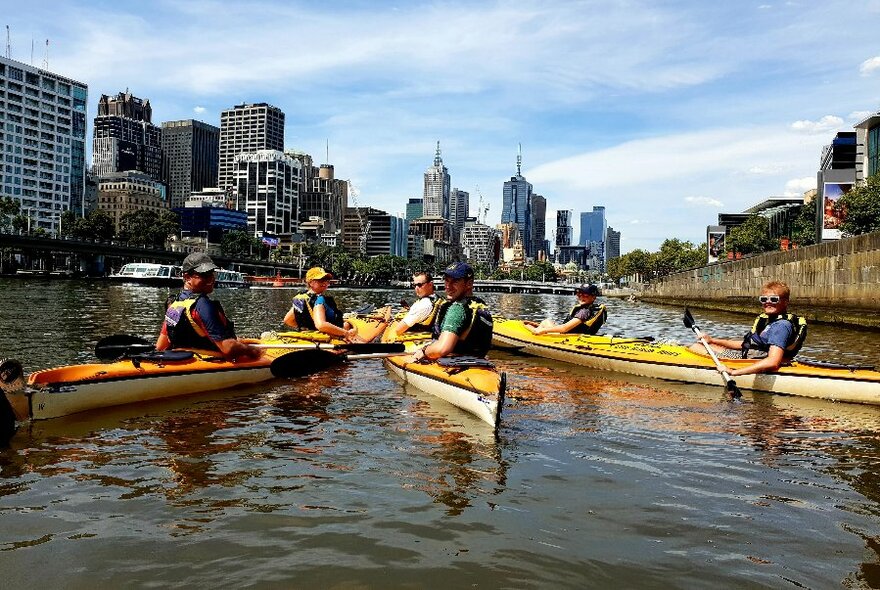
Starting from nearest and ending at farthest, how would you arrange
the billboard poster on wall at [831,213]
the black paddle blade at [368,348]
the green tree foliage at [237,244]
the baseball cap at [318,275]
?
the black paddle blade at [368,348] → the baseball cap at [318,275] → the billboard poster on wall at [831,213] → the green tree foliage at [237,244]

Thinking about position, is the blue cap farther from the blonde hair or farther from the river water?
the blonde hair

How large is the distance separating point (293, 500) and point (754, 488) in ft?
15.4

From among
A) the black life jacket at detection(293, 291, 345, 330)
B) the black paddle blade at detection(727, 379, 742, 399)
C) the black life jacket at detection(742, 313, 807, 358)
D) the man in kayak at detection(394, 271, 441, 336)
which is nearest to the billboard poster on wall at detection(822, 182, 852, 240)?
the black life jacket at detection(742, 313, 807, 358)

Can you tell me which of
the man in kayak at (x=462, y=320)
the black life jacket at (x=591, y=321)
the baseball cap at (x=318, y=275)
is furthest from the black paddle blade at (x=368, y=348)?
the black life jacket at (x=591, y=321)

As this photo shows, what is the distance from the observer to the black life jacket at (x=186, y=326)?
1087 cm

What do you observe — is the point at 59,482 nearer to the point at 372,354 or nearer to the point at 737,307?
the point at 372,354

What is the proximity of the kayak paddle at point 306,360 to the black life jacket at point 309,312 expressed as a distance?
145 centimetres

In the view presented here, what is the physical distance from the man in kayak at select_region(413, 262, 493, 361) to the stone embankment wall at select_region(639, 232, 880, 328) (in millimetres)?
26160

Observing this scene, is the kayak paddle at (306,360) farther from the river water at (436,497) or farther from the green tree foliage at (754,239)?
the green tree foliage at (754,239)

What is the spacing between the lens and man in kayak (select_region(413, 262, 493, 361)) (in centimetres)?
1030

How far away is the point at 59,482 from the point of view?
6.76 m

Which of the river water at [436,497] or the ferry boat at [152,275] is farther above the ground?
the ferry boat at [152,275]

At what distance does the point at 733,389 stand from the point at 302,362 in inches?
321

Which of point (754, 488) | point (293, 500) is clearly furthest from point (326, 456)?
point (754, 488)
